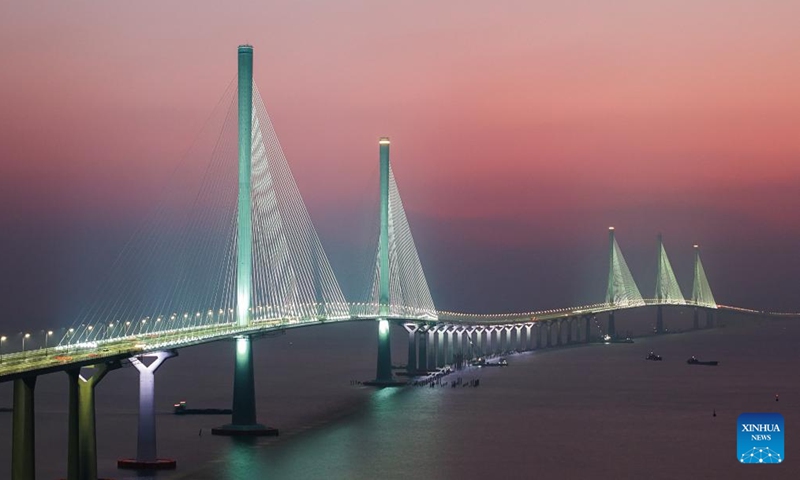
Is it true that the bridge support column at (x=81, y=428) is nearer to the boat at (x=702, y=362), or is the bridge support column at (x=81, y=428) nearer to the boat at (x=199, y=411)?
the boat at (x=199, y=411)

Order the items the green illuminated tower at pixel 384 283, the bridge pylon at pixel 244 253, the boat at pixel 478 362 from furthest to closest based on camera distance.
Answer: the boat at pixel 478 362, the green illuminated tower at pixel 384 283, the bridge pylon at pixel 244 253

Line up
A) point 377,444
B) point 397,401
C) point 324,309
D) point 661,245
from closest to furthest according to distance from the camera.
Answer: point 377,444, point 324,309, point 397,401, point 661,245

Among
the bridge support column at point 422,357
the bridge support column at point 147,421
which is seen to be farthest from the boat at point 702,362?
the bridge support column at point 147,421

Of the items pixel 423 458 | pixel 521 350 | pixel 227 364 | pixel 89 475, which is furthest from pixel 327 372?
pixel 89 475

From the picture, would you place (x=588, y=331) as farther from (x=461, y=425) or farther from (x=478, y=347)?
(x=461, y=425)

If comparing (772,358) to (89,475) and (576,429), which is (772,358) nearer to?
(576,429)

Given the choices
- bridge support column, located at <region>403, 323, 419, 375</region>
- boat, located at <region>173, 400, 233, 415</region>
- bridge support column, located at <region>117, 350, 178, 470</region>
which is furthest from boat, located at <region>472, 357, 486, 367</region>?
bridge support column, located at <region>117, 350, 178, 470</region>

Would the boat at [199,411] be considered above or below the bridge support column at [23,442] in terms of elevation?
below
